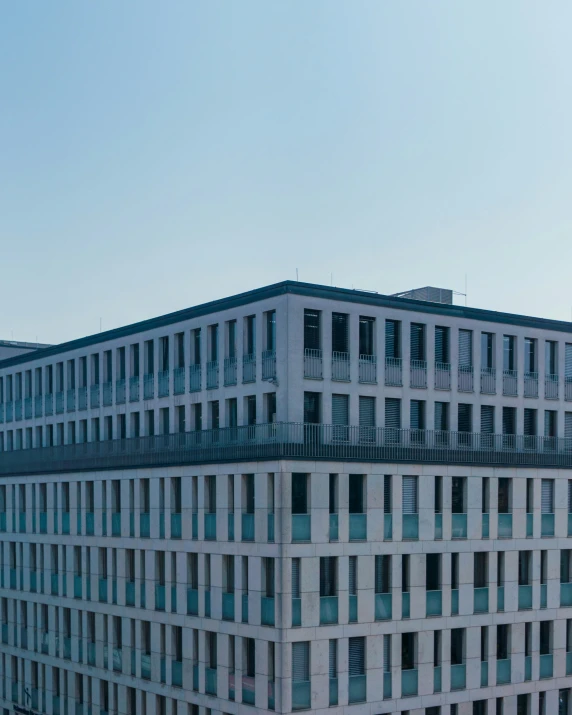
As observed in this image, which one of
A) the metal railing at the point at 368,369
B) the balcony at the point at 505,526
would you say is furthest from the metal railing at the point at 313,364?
the balcony at the point at 505,526

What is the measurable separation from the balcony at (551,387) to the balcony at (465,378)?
585cm

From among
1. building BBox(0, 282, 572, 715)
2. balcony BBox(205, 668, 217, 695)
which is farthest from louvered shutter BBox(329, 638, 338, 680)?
balcony BBox(205, 668, 217, 695)

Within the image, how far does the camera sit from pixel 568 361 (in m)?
68.0

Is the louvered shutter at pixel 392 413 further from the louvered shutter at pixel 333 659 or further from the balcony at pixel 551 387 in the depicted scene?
the louvered shutter at pixel 333 659

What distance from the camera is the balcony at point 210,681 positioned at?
58438mm

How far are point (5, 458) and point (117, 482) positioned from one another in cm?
1724

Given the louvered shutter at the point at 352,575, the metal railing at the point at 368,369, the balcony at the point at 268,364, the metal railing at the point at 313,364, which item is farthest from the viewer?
the metal railing at the point at 368,369

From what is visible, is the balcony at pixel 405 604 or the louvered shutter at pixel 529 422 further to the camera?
the louvered shutter at pixel 529 422

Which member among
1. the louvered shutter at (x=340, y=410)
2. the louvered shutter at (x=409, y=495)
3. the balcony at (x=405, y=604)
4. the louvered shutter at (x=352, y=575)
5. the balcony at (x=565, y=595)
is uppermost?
the louvered shutter at (x=340, y=410)

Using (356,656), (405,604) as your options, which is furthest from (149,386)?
(356,656)

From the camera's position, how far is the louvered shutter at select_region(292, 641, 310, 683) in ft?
177

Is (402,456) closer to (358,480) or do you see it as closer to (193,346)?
(358,480)

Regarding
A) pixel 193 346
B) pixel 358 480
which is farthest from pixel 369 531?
pixel 193 346

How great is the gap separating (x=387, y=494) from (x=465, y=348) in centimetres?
Answer: 1022
